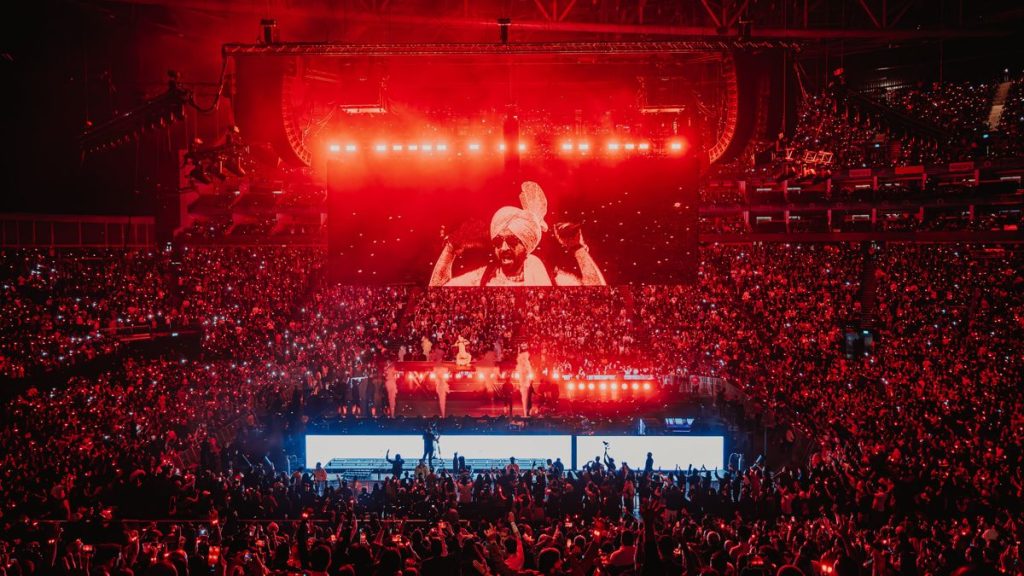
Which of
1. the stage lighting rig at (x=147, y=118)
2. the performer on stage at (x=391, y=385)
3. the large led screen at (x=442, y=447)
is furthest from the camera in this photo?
the performer on stage at (x=391, y=385)

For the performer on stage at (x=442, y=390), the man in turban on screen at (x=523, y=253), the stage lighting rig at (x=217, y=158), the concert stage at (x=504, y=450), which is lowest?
the concert stage at (x=504, y=450)

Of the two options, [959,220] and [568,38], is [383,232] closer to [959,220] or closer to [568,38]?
[568,38]

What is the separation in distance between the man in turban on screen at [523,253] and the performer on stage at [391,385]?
3.87 meters

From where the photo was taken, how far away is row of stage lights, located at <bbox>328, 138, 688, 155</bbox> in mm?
13570

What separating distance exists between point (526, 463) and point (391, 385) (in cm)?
426

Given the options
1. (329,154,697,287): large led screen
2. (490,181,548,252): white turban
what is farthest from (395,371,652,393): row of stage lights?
(490,181,548,252): white turban

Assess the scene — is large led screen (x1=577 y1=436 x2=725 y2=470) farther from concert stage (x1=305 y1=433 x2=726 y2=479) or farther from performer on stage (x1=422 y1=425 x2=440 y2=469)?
performer on stage (x1=422 y1=425 x2=440 y2=469)

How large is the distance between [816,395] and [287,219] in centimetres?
1186

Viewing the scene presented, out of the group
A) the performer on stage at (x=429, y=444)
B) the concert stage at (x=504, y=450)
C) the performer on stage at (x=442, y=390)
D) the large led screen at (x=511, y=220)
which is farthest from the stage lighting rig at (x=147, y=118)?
the performer on stage at (x=442, y=390)

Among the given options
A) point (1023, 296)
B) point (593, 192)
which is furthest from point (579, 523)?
point (1023, 296)

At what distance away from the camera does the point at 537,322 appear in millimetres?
19828

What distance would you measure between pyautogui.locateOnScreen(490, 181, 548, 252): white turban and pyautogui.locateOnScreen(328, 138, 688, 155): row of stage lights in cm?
82

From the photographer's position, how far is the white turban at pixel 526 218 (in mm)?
13594

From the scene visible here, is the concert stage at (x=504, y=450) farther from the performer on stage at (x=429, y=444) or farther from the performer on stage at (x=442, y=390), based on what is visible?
the performer on stage at (x=442, y=390)
